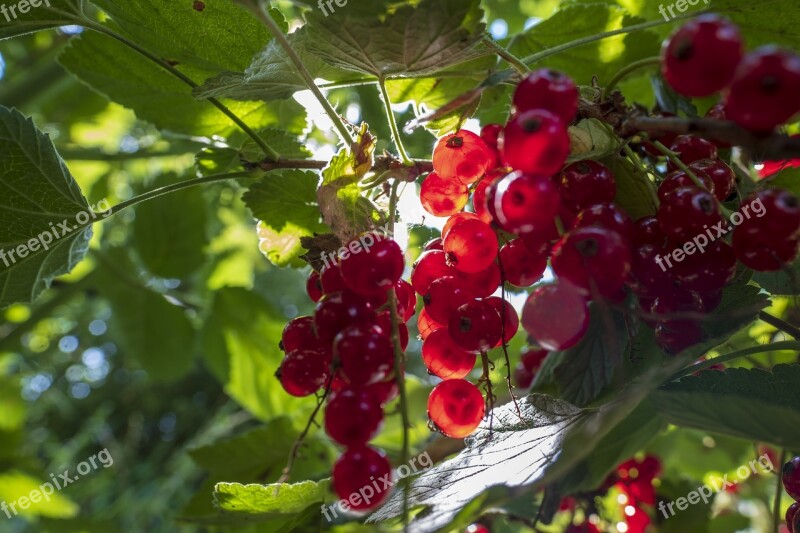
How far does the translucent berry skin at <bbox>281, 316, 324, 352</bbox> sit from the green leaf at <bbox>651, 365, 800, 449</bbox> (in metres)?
0.32

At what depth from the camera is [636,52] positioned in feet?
3.30

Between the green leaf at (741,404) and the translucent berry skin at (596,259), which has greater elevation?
the translucent berry skin at (596,259)

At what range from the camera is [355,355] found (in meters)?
0.53

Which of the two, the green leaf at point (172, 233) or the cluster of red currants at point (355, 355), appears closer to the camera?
the cluster of red currants at point (355, 355)

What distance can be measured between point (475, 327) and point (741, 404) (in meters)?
0.23

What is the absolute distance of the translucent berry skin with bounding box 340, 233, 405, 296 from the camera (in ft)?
1.86

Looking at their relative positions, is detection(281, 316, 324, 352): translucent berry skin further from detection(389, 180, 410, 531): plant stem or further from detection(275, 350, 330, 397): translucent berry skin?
detection(389, 180, 410, 531): plant stem

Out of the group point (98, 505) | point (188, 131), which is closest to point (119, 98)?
point (188, 131)

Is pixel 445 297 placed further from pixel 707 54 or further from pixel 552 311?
pixel 707 54

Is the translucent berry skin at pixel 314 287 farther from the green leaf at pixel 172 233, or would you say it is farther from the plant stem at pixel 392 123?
the green leaf at pixel 172 233

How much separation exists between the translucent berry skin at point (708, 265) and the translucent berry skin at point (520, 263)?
13 centimetres

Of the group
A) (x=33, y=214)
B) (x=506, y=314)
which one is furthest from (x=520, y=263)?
(x=33, y=214)

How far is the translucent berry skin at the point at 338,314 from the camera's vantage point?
22.6 inches

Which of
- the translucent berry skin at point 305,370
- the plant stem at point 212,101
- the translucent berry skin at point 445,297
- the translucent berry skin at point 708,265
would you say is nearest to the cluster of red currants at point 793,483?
the translucent berry skin at point 708,265
